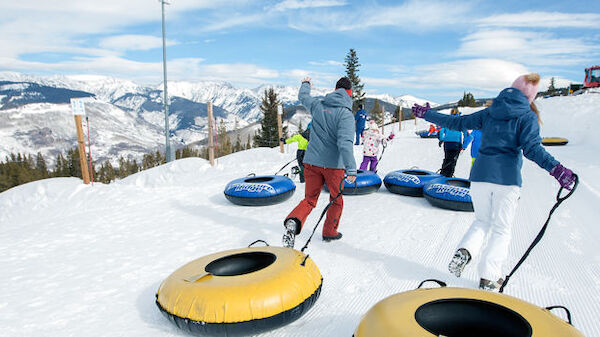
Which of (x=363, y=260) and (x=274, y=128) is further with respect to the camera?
(x=274, y=128)

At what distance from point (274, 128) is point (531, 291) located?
39755 mm

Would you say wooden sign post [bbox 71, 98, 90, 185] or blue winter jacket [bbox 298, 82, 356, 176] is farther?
wooden sign post [bbox 71, 98, 90, 185]

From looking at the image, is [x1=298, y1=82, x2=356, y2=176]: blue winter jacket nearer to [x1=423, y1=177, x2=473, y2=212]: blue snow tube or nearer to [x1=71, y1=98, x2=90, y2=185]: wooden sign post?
[x1=423, y1=177, x2=473, y2=212]: blue snow tube

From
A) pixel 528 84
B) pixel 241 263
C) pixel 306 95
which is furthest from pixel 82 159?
pixel 528 84

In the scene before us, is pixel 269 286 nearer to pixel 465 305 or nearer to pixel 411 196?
pixel 465 305

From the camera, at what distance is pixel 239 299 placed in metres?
2.32

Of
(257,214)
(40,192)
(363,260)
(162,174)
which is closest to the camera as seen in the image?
(363,260)

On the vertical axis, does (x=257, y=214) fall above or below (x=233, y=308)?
below

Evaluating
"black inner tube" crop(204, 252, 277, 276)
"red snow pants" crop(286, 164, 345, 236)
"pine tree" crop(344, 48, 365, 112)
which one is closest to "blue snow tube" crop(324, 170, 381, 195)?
"red snow pants" crop(286, 164, 345, 236)

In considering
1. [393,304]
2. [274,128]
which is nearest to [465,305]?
[393,304]

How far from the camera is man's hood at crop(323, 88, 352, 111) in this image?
390cm

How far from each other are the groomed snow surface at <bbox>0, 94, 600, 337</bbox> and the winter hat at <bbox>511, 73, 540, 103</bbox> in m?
1.70

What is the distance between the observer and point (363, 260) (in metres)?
3.83

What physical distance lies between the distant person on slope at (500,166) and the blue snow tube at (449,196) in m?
2.54
